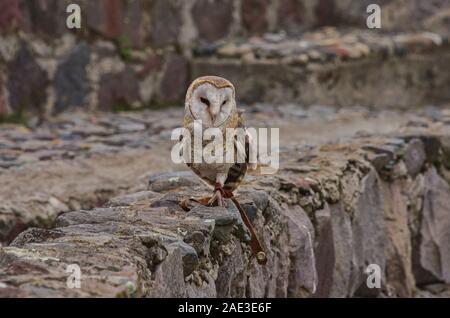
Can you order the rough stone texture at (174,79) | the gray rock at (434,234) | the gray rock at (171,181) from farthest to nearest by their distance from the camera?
the rough stone texture at (174,79) < the gray rock at (434,234) < the gray rock at (171,181)

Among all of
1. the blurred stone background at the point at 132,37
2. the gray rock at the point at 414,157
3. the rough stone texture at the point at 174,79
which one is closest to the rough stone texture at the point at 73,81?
the blurred stone background at the point at 132,37

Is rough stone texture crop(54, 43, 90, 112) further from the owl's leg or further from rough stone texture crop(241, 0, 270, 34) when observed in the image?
the owl's leg

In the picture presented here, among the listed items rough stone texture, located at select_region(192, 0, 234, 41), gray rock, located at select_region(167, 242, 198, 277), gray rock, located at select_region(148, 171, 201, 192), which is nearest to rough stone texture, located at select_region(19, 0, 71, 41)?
rough stone texture, located at select_region(192, 0, 234, 41)

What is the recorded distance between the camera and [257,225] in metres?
3.78

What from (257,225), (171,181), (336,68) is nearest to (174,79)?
(336,68)

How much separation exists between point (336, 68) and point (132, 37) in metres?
1.71

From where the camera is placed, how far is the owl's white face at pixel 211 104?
3.21 meters

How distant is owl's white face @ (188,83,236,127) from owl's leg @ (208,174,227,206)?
235 millimetres

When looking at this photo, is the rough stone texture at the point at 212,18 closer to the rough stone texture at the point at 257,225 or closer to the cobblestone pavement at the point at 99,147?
the cobblestone pavement at the point at 99,147

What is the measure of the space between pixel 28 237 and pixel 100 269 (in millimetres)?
510

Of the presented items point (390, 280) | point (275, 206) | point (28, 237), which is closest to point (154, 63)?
point (390, 280)

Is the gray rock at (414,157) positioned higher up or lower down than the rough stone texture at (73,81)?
lower down

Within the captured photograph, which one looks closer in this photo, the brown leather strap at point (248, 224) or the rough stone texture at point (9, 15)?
the brown leather strap at point (248, 224)

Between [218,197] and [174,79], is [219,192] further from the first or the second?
[174,79]
